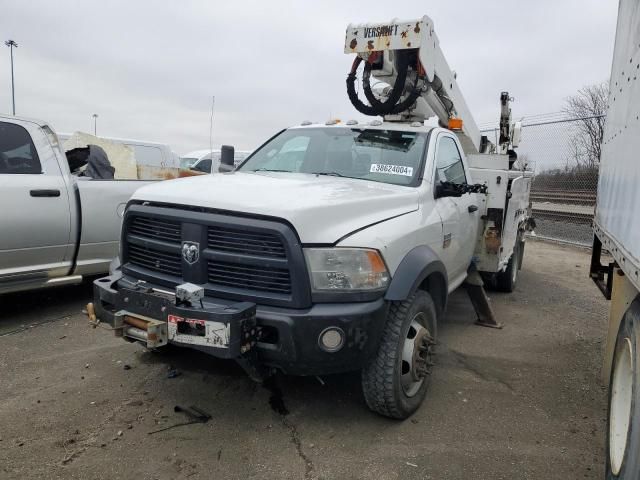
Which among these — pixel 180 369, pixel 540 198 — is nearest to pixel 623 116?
pixel 180 369

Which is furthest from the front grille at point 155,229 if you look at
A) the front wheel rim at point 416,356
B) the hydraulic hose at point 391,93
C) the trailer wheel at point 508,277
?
the trailer wheel at point 508,277

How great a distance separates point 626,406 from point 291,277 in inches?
Answer: 69.9

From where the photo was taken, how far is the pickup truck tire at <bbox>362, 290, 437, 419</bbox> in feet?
9.73

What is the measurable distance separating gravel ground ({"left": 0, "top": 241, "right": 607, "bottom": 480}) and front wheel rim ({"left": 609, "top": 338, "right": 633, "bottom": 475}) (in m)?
0.47

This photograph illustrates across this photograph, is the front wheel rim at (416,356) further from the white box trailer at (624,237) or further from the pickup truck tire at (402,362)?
the white box trailer at (624,237)

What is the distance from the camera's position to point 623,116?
296cm

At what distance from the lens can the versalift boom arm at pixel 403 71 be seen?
4.37 m

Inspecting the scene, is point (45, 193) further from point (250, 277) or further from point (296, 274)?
point (296, 274)

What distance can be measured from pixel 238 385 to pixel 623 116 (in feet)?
10.3

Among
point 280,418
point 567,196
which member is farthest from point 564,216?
point 280,418

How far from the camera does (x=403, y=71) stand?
458cm

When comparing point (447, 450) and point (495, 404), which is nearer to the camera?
point (447, 450)

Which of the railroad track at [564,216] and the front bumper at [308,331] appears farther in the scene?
the railroad track at [564,216]

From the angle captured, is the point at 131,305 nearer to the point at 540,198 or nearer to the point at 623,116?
the point at 623,116
